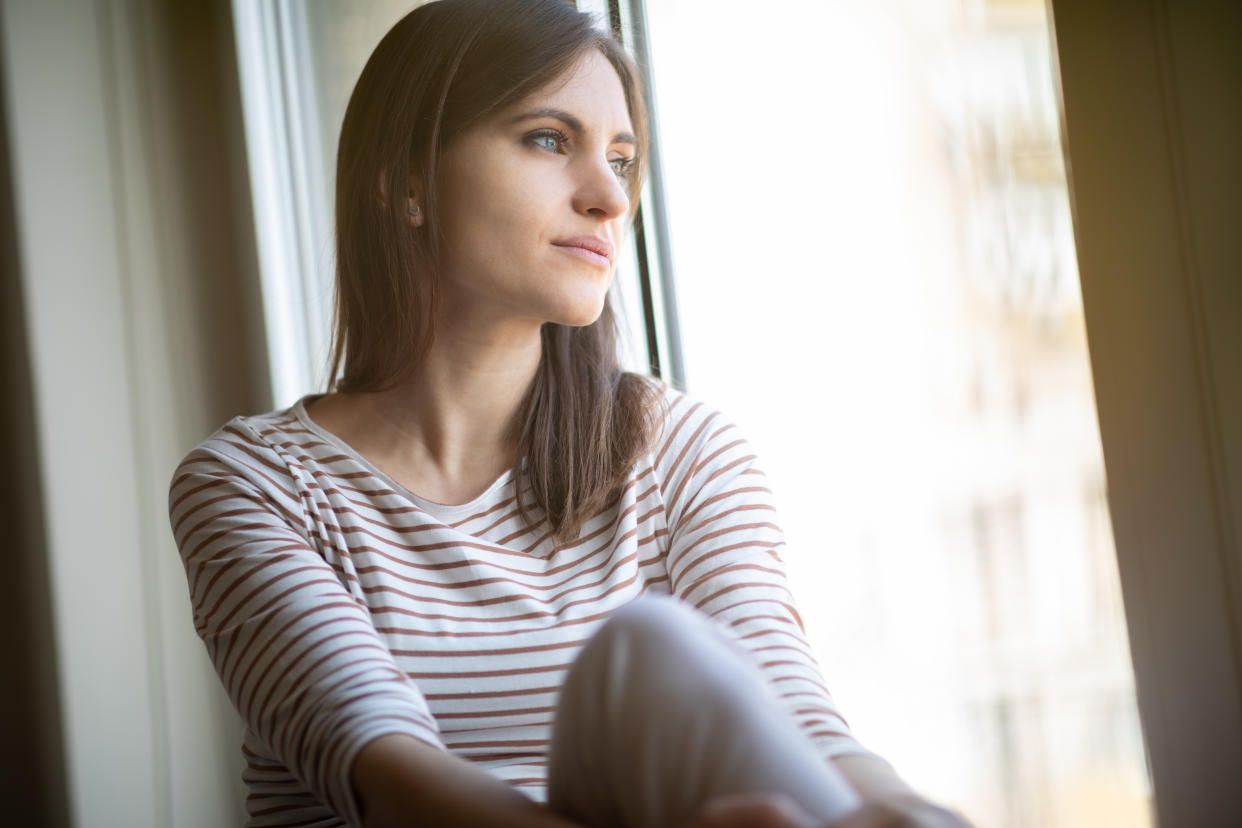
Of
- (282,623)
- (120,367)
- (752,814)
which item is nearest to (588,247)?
(282,623)

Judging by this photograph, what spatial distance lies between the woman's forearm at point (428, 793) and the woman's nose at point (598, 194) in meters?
0.63

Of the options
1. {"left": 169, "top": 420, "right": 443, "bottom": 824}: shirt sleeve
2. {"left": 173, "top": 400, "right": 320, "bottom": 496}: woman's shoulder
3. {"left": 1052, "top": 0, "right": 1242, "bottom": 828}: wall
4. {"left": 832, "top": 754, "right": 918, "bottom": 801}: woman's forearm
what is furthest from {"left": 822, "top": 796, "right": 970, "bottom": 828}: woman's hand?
{"left": 173, "top": 400, "right": 320, "bottom": 496}: woman's shoulder

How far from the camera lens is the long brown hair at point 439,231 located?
3.92 feet

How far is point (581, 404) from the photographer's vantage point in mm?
1268

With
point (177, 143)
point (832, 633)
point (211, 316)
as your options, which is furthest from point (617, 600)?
point (177, 143)

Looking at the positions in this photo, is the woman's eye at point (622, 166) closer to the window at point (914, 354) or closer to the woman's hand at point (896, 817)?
the window at point (914, 354)

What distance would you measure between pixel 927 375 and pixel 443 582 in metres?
0.58

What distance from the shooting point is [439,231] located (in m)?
1.23

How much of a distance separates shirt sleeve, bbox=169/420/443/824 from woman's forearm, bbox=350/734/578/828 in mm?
17

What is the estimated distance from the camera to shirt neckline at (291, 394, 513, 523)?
115 centimetres

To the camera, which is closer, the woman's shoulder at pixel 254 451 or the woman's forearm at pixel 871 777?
the woman's forearm at pixel 871 777

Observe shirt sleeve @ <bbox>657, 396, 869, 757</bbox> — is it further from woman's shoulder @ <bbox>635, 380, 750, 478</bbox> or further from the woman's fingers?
the woman's fingers

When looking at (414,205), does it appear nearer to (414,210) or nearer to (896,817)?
(414,210)

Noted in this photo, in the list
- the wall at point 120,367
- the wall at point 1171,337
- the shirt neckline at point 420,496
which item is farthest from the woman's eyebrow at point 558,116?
the wall at point 120,367
